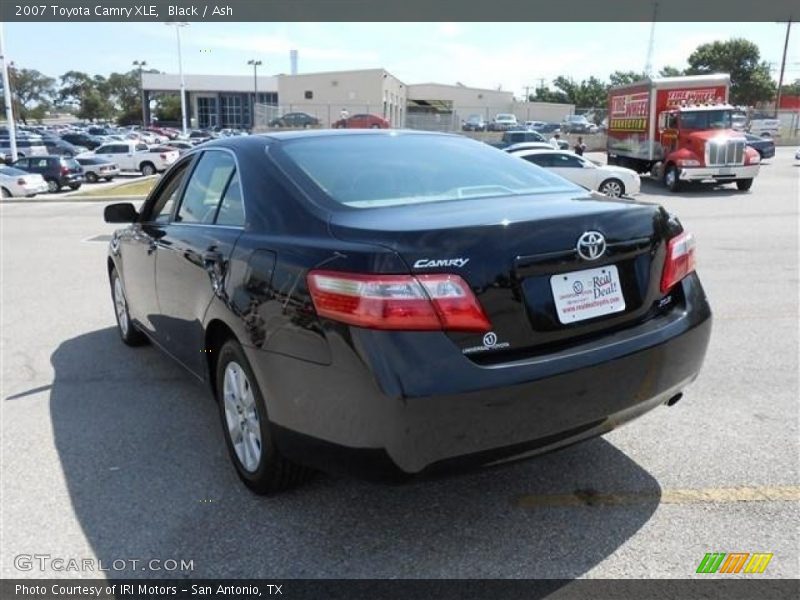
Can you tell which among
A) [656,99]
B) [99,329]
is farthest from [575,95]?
[99,329]

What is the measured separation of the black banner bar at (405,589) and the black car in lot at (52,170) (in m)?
27.3

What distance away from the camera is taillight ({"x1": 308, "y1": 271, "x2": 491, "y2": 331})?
2.32 metres

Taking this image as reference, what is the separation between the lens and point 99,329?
19.9 ft

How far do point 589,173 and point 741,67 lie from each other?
70.8m

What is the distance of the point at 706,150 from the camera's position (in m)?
20.2

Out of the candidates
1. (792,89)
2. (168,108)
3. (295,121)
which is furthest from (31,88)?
(792,89)

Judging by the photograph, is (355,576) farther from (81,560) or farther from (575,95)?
(575,95)

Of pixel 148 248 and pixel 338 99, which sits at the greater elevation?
pixel 338 99

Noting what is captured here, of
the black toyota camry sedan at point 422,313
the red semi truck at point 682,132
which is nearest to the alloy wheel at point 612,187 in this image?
the red semi truck at point 682,132

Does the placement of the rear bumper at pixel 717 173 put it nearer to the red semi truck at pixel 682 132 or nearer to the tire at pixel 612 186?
the red semi truck at pixel 682 132

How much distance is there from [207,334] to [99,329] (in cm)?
321

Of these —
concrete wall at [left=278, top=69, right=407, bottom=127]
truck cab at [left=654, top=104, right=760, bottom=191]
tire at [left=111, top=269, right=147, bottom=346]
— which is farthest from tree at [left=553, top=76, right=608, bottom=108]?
tire at [left=111, top=269, right=147, bottom=346]

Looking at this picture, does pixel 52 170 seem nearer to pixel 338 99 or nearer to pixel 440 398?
pixel 440 398

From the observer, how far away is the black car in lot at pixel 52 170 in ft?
86.7
